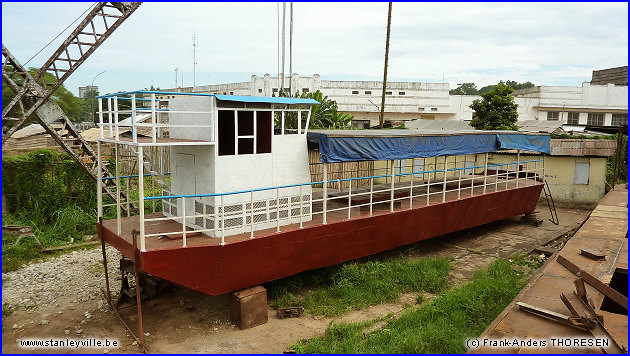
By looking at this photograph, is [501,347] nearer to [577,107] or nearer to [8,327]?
[8,327]

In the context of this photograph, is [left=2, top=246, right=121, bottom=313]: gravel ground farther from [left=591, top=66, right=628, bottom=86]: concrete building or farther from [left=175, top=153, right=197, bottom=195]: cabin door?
[left=591, top=66, right=628, bottom=86]: concrete building

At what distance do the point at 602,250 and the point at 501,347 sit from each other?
5319mm

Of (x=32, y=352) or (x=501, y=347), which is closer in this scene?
(x=501, y=347)

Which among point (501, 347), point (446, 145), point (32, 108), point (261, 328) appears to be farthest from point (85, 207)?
point (501, 347)

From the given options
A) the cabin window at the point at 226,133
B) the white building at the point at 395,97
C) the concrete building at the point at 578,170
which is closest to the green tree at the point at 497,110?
the concrete building at the point at 578,170

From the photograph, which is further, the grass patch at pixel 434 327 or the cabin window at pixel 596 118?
the cabin window at pixel 596 118

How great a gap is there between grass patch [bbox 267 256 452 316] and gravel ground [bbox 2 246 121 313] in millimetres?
4120

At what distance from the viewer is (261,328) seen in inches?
328

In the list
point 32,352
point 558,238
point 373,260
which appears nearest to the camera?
point 32,352

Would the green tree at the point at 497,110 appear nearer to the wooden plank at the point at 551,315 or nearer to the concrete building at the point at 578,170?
the concrete building at the point at 578,170

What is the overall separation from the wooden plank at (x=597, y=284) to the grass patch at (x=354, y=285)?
8.96 feet

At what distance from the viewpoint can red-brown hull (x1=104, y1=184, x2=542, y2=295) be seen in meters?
7.91

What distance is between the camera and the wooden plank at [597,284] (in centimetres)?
624

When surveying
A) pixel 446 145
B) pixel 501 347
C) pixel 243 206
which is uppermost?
pixel 446 145
